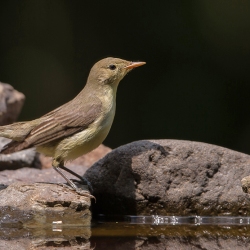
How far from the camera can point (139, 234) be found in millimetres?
5074

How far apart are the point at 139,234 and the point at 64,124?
1.27m

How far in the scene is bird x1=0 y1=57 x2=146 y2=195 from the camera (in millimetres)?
5738

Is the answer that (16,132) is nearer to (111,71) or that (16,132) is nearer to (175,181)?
(111,71)

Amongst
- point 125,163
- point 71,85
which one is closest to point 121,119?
point 71,85

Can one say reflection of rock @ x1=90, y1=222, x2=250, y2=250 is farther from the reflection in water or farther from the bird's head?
the bird's head

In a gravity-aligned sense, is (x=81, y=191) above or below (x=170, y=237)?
above

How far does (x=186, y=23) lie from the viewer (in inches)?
380

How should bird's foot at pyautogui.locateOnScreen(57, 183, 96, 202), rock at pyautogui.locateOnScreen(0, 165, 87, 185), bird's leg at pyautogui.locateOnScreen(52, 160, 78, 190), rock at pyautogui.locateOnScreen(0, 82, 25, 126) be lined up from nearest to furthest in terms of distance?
bird's foot at pyautogui.locateOnScreen(57, 183, 96, 202) → bird's leg at pyautogui.locateOnScreen(52, 160, 78, 190) → rock at pyautogui.locateOnScreen(0, 165, 87, 185) → rock at pyautogui.locateOnScreen(0, 82, 25, 126)

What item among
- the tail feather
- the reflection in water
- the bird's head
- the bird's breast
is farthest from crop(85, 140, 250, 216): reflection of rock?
the tail feather

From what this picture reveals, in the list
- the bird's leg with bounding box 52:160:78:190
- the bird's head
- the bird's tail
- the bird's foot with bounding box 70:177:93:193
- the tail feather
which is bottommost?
the bird's foot with bounding box 70:177:93:193

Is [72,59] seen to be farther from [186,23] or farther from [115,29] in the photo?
[186,23]

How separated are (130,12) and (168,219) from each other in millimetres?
4999

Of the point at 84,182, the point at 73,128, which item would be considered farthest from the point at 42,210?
the point at 73,128

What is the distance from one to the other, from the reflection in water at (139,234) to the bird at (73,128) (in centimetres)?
56
